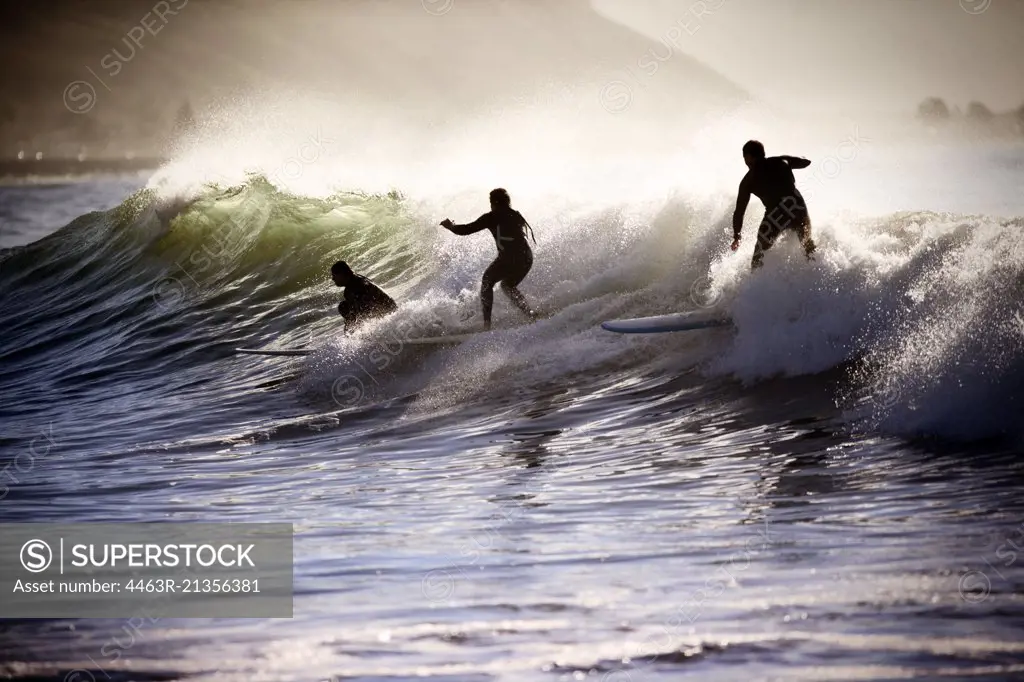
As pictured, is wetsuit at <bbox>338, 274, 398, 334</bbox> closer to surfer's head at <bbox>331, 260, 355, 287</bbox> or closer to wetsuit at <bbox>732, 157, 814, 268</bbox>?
surfer's head at <bbox>331, 260, 355, 287</bbox>

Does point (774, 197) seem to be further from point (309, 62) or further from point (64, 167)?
point (309, 62)

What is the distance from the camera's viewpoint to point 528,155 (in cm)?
2697

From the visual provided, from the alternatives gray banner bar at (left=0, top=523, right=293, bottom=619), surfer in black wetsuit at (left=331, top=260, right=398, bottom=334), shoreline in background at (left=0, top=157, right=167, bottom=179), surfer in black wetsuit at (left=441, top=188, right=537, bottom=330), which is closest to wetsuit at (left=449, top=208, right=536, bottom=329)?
surfer in black wetsuit at (left=441, top=188, right=537, bottom=330)

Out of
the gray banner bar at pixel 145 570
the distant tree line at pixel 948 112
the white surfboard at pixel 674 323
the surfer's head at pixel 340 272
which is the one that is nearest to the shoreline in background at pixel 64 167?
the distant tree line at pixel 948 112

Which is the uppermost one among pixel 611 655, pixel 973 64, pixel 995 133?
pixel 973 64

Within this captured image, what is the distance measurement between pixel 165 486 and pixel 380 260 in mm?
9477

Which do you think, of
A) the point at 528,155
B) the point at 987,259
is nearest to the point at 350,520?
the point at 987,259

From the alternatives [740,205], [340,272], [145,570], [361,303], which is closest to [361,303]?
[361,303]

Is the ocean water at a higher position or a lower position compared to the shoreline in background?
lower

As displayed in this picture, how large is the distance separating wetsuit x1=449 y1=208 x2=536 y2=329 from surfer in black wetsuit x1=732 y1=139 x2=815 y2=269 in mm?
2205

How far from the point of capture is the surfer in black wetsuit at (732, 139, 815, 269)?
10.0 metres

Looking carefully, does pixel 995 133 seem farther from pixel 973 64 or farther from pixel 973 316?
pixel 973 316

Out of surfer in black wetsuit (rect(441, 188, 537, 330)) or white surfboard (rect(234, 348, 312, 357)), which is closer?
surfer in black wetsuit (rect(441, 188, 537, 330))

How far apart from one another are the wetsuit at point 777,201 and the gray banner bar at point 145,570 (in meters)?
5.16
